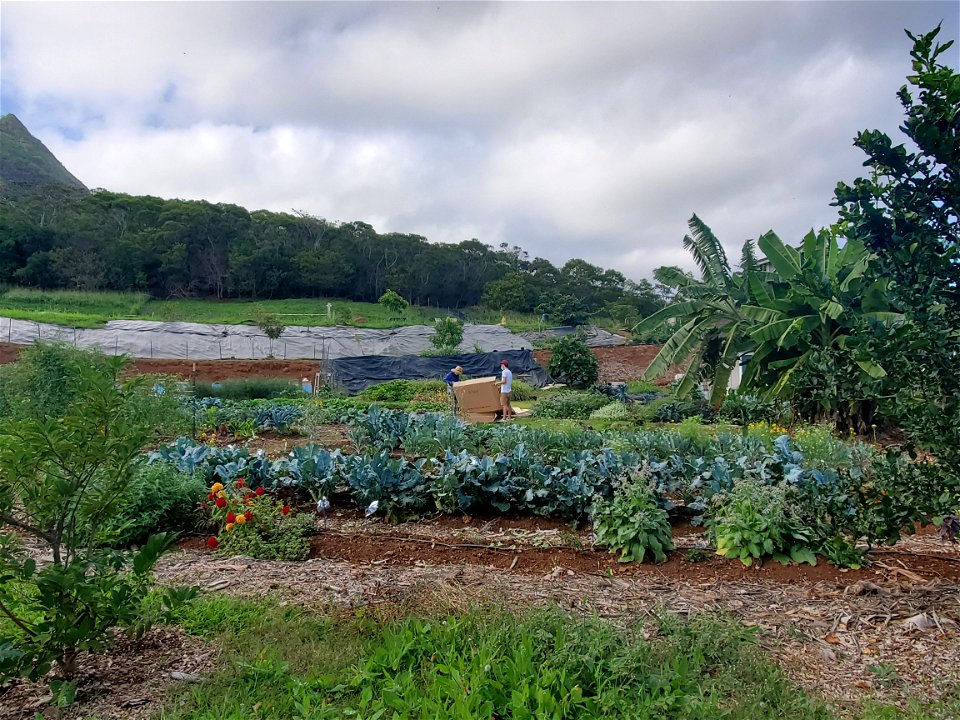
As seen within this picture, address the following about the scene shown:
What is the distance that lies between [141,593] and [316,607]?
109 cm

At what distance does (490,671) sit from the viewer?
108 inches

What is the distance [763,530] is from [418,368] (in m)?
22.6

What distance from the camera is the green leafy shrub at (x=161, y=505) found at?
489 centimetres

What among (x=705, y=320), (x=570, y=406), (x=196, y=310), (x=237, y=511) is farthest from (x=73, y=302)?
(x=237, y=511)

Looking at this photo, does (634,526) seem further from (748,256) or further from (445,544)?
(748,256)

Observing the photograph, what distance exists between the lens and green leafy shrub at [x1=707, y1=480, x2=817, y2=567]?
4.30 metres

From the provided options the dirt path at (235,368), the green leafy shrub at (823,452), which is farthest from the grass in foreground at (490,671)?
the dirt path at (235,368)

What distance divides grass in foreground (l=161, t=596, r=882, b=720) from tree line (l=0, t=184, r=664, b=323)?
42247 mm

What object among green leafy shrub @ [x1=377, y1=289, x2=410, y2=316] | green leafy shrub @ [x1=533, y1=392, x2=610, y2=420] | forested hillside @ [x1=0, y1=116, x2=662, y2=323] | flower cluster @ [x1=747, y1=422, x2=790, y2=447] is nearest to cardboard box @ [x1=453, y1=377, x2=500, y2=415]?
green leafy shrub @ [x1=533, y1=392, x2=610, y2=420]

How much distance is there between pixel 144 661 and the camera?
299cm

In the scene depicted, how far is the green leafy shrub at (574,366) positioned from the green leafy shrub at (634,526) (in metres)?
17.3

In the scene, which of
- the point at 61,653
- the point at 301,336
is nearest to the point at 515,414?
the point at 61,653

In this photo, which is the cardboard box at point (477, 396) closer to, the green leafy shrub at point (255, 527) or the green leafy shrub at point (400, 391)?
the green leafy shrub at point (400, 391)

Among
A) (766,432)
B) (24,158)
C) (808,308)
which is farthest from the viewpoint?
(24,158)
